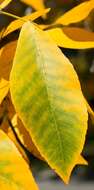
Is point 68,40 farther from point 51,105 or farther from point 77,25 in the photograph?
point 77,25

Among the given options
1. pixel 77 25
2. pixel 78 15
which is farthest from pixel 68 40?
pixel 77 25

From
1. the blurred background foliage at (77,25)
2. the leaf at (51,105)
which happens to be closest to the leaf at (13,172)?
the leaf at (51,105)

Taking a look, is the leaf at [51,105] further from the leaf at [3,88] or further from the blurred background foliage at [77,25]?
the blurred background foliage at [77,25]

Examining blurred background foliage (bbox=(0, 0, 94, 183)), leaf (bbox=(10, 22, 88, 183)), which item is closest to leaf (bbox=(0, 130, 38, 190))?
leaf (bbox=(10, 22, 88, 183))
